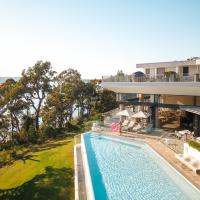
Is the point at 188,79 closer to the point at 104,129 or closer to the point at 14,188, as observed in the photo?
the point at 104,129

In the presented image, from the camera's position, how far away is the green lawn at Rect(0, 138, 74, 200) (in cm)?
1503

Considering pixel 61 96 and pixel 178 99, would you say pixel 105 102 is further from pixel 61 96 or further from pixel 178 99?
pixel 178 99

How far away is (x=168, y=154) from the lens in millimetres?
18719

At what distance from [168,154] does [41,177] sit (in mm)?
8508

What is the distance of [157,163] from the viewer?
17.9 meters

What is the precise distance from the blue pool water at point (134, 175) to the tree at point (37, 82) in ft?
64.1

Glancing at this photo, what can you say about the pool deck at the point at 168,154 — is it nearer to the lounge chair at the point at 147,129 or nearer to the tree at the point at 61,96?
the lounge chair at the point at 147,129

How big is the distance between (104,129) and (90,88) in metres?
18.8

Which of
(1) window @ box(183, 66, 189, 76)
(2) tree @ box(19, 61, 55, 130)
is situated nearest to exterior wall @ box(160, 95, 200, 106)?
(1) window @ box(183, 66, 189, 76)

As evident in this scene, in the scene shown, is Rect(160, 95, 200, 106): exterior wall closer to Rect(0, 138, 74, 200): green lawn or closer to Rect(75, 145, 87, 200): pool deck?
Rect(0, 138, 74, 200): green lawn

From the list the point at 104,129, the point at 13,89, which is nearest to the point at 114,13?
the point at 104,129

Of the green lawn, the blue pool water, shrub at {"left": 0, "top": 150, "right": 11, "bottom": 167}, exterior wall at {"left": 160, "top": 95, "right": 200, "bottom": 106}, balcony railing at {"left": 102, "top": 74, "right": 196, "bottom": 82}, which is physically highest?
balcony railing at {"left": 102, "top": 74, "right": 196, "bottom": 82}

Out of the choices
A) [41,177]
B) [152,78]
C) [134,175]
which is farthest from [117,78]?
[134,175]

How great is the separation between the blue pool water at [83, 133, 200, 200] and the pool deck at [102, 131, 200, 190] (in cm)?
28
